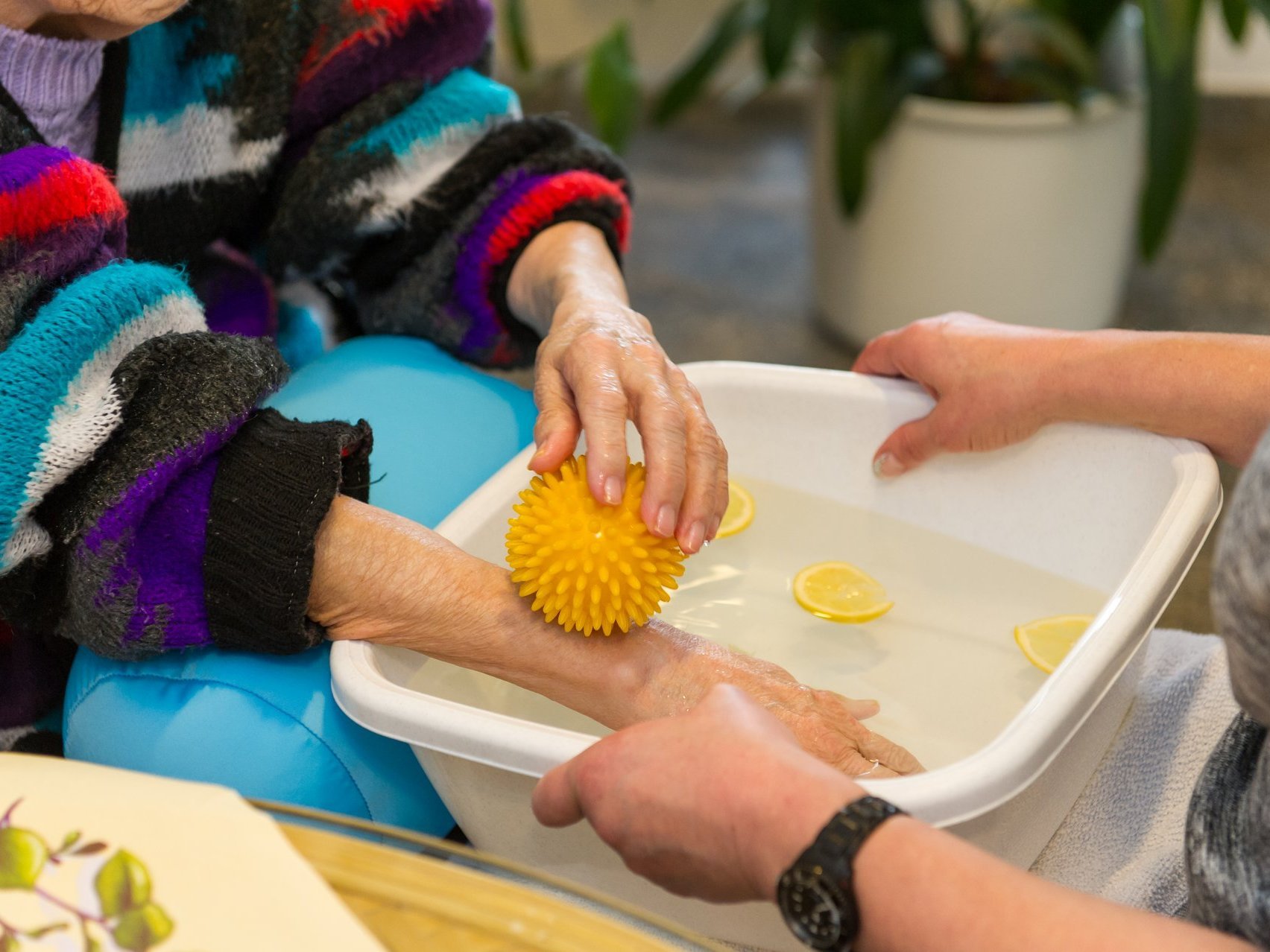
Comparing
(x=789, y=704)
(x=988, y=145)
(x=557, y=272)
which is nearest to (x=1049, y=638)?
(x=789, y=704)

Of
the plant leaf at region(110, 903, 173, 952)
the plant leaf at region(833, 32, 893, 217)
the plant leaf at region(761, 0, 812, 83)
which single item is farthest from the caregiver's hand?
the plant leaf at region(761, 0, 812, 83)

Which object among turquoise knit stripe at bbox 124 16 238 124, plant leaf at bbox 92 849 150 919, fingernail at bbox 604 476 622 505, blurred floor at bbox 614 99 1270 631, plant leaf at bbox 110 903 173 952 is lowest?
blurred floor at bbox 614 99 1270 631

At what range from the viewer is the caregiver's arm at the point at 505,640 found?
0.73 metres

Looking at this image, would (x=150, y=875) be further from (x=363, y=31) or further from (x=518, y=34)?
(x=518, y=34)

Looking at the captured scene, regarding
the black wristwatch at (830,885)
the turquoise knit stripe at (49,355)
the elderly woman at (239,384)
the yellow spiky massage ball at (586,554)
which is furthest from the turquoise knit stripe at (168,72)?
the black wristwatch at (830,885)

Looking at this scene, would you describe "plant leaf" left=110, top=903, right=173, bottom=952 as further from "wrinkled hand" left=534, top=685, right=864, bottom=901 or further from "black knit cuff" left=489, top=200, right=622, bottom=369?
"black knit cuff" left=489, top=200, right=622, bottom=369

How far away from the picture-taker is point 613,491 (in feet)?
2.28

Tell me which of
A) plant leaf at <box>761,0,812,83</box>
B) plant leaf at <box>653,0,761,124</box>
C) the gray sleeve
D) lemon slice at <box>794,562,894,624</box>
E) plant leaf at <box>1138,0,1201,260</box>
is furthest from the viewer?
plant leaf at <box>653,0,761,124</box>

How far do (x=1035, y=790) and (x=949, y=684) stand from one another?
208mm

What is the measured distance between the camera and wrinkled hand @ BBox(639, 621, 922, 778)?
28.7 inches

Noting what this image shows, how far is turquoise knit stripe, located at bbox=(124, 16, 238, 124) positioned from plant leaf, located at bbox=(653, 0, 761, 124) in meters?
1.15

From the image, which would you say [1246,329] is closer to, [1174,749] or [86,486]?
[1174,749]

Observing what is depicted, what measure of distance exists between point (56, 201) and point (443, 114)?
0.36m

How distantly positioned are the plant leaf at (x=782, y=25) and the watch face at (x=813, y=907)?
151cm
